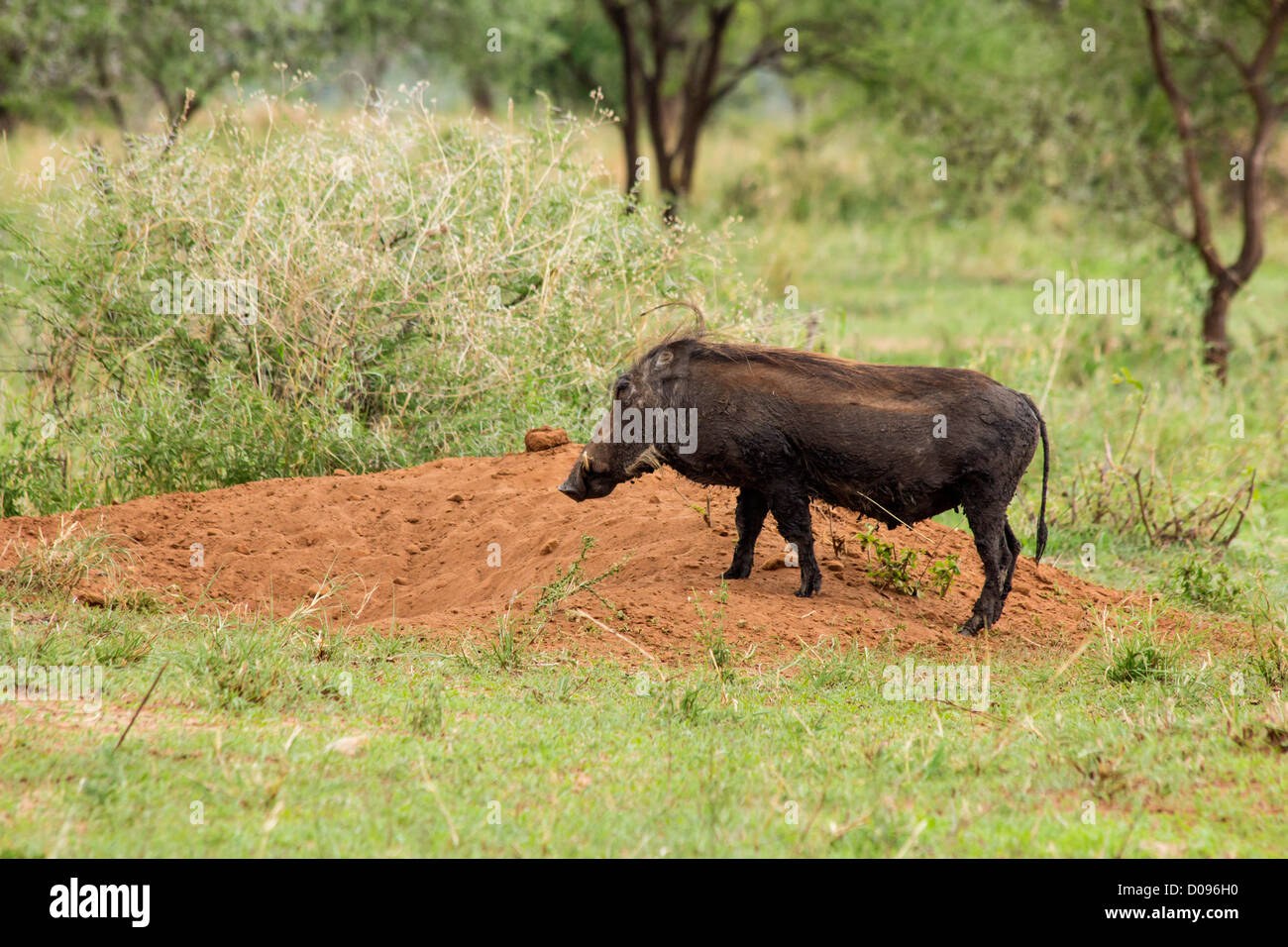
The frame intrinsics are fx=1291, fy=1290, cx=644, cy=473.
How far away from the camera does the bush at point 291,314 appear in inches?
317

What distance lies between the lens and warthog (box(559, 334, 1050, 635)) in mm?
5621

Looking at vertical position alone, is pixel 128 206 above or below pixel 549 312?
above

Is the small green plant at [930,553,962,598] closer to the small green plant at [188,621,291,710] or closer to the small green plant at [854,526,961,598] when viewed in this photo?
the small green plant at [854,526,961,598]

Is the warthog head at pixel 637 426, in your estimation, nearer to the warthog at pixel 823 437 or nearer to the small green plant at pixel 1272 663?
the warthog at pixel 823 437

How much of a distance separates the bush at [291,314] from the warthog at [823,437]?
253cm

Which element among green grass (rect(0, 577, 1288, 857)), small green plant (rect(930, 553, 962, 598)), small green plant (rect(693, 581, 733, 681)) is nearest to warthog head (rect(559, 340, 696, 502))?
small green plant (rect(693, 581, 733, 681))

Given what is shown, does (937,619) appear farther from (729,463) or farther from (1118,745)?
(1118,745)

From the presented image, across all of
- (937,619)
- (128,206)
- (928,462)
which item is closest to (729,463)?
(928,462)

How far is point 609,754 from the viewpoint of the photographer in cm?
429

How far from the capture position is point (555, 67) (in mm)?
21500

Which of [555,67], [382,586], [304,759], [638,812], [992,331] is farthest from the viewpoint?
[555,67]
